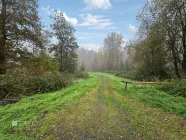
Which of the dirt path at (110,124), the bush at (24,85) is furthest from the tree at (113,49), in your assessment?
the dirt path at (110,124)

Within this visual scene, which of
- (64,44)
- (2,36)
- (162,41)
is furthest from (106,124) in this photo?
(64,44)

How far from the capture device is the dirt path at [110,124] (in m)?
3.52

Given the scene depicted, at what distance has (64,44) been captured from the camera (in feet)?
65.8

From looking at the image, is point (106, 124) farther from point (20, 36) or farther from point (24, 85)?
point (20, 36)

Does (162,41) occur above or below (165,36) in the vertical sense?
below

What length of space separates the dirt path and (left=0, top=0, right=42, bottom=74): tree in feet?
25.3

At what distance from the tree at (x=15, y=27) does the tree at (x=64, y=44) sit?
7888 millimetres

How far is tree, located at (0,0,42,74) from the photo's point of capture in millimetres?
10000

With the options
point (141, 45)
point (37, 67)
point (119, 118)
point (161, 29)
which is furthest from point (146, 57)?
point (119, 118)

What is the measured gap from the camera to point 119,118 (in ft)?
15.0

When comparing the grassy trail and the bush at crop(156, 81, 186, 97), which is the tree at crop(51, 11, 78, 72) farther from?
the grassy trail

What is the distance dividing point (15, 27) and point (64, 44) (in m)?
9.92

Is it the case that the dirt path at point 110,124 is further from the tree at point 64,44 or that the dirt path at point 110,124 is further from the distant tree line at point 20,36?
the tree at point 64,44

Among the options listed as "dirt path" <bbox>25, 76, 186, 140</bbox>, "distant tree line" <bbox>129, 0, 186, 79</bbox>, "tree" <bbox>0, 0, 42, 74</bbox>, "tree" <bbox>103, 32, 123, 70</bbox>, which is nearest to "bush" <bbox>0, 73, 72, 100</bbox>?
"tree" <bbox>0, 0, 42, 74</bbox>
